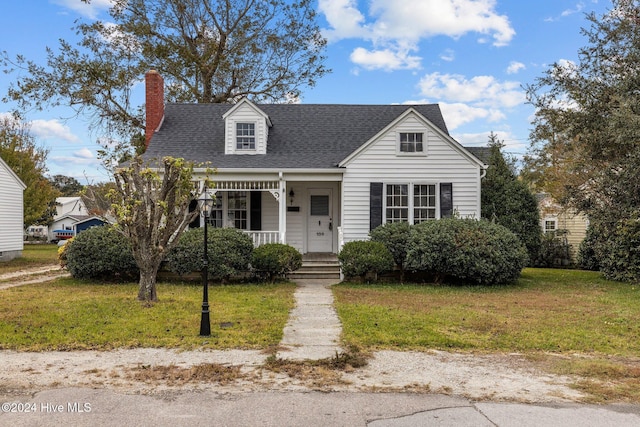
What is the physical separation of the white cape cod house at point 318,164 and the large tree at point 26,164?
19.1 meters

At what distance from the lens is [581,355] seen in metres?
6.69

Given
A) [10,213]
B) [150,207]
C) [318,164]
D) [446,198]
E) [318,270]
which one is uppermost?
[318,164]

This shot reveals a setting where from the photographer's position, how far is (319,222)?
17.5 metres

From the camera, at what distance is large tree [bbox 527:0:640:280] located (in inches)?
552

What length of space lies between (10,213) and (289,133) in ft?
47.0

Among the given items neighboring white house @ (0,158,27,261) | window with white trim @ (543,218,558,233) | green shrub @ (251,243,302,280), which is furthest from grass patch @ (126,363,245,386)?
window with white trim @ (543,218,558,233)

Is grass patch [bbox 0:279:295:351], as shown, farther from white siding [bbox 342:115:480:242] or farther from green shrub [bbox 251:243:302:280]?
white siding [bbox 342:115:480:242]

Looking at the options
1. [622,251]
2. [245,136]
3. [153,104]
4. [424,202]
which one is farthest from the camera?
[153,104]

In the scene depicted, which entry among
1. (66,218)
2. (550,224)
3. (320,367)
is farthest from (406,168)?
(66,218)

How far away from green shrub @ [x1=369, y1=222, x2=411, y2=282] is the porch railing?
324 centimetres

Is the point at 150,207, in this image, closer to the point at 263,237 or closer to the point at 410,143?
the point at 263,237

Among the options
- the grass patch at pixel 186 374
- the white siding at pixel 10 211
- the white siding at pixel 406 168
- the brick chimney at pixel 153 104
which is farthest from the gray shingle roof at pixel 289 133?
the grass patch at pixel 186 374

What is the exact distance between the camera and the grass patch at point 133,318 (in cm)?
716

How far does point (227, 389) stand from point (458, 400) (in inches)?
94.7
